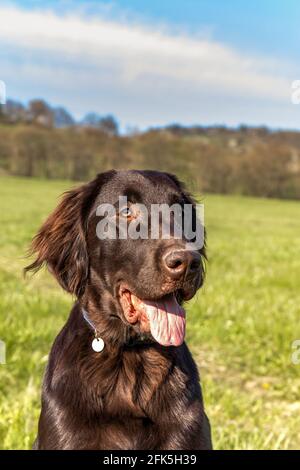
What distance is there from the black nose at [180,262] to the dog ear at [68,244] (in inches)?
26.1

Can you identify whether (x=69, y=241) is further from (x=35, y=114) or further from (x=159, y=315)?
(x=35, y=114)

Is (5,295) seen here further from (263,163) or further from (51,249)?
(263,163)

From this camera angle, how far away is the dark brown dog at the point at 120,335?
2896mm

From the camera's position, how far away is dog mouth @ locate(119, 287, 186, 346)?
2971 mm

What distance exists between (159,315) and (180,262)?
41cm

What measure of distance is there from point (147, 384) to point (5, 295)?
15.9 feet

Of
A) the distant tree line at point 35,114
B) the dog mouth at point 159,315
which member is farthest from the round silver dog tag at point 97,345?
the distant tree line at point 35,114

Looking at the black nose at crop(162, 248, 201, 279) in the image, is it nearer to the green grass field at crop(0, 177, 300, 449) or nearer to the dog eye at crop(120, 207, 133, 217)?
the dog eye at crop(120, 207, 133, 217)

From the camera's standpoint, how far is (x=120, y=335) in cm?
323

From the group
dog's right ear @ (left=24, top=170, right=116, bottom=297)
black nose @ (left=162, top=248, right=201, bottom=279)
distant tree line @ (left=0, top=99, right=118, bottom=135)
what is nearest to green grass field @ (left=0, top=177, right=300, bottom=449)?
dog's right ear @ (left=24, top=170, right=116, bottom=297)

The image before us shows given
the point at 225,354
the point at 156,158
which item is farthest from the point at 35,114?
the point at 225,354

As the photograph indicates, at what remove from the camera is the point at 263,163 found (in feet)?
240

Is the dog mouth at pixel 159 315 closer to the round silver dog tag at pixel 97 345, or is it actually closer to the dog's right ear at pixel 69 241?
the round silver dog tag at pixel 97 345

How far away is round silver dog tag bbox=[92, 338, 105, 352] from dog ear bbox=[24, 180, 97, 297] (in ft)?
1.02
